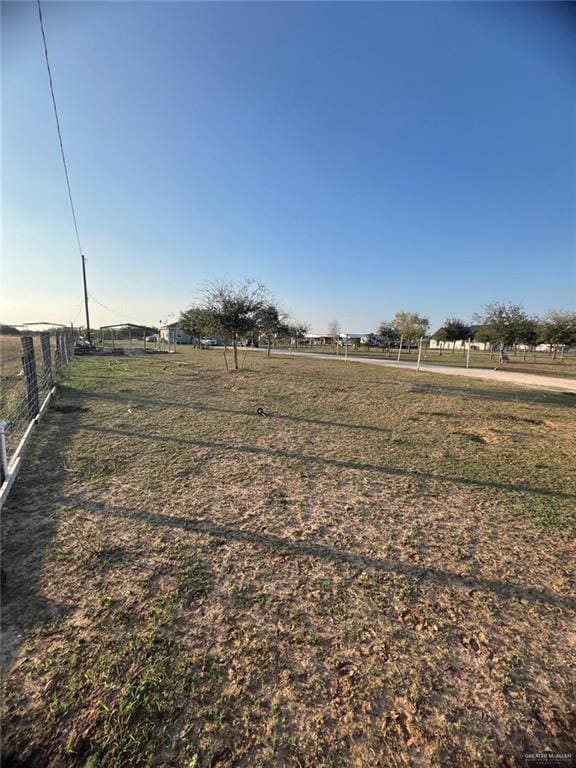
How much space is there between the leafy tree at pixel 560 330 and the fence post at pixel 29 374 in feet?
119

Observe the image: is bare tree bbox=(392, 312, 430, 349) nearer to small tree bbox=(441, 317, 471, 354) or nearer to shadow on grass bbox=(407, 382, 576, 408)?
small tree bbox=(441, 317, 471, 354)

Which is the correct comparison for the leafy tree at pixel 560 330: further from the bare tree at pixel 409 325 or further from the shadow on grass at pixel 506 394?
the shadow on grass at pixel 506 394

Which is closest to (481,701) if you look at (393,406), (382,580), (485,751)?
(485,751)

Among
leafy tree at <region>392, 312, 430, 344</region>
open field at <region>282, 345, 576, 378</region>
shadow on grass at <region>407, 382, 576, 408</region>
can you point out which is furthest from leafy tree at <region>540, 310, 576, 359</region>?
shadow on grass at <region>407, 382, 576, 408</region>

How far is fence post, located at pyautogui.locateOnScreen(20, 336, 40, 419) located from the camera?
5.26 meters

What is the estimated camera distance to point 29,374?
17.9ft

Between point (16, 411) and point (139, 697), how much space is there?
5431mm

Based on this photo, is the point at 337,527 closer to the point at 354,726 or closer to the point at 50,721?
the point at 354,726

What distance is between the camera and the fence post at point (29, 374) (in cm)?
526

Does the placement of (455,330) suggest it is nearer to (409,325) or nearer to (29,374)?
(409,325)

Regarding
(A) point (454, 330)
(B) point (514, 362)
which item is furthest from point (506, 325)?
(A) point (454, 330)

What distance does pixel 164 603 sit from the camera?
2.01 meters

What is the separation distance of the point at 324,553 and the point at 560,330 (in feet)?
116

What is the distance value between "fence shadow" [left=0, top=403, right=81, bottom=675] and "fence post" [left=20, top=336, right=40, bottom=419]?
946 millimetres
